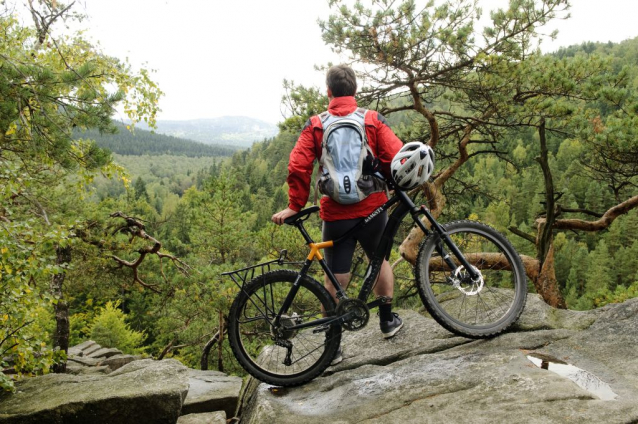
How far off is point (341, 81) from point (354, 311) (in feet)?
5.56

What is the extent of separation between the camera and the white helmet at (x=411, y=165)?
10.2ft

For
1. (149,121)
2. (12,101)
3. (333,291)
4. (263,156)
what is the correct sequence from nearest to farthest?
1. (333,291)
2. (12,101)
3. (149,121)
4. (263,156)

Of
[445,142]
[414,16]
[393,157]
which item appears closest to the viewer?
[393,157]

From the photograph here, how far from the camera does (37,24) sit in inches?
284

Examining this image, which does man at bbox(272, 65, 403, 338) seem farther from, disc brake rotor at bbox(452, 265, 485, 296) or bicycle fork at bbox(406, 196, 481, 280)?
disc brake rotor at bbox(452, 265, 485, 296)

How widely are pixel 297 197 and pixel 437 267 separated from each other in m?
1.18

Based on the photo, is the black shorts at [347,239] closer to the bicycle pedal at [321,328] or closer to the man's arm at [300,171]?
the man's arm at [300,171]

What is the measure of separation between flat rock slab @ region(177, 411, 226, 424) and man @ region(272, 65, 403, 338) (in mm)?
2051

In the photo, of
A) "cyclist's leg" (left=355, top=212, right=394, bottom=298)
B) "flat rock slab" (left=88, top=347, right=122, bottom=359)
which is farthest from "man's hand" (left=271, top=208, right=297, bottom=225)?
"flat rock slab" (left=88, top=347, right=122, bottom=359)

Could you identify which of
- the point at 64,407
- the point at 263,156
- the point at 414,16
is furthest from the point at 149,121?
the point at 263,156

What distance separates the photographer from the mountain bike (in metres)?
3.28

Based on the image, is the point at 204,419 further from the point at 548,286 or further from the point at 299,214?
the point at 548,286

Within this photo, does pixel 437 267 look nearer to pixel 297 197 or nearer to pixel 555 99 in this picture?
pixel 297 197

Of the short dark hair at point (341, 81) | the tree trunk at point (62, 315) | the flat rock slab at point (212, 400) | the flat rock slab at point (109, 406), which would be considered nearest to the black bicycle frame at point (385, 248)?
the short dark hair at point (341, 81)
